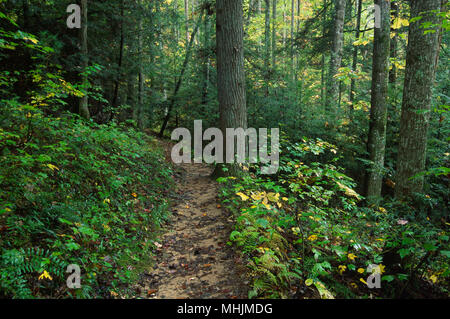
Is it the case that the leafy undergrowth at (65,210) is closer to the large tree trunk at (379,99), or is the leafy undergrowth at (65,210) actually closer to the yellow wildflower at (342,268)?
the yellow wildflower at (342,268)

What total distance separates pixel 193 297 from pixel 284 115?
26.6ft

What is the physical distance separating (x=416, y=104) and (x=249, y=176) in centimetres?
358

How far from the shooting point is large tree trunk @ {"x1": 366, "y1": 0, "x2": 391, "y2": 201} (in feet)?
25.9

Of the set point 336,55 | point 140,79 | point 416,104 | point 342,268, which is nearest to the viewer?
point 342,268

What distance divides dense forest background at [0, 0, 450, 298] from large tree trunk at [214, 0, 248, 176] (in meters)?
0.04

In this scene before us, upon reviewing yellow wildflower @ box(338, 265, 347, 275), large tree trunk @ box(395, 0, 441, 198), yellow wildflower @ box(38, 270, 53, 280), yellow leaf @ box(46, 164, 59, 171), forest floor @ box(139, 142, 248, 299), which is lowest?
forest floor @ box(139, 142, 248, 299)

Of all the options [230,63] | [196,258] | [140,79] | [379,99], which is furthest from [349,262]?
[140,79]

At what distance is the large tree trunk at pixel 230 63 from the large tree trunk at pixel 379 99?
447 cm

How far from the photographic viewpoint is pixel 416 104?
489 centimetres

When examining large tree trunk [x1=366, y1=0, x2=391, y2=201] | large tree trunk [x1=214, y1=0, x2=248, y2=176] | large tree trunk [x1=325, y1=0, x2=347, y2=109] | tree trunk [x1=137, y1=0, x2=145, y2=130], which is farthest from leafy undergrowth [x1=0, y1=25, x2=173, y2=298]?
large tree trunk [x1=325, y1=0, x2=347, y2=109]

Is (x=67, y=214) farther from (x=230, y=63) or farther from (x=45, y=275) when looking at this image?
(x=230, y=63)

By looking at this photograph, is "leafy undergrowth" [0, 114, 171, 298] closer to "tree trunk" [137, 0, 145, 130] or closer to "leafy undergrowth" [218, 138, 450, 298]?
"leafy undergrowth" [218, 138, 450, 298]

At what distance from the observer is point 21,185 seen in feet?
12.1
